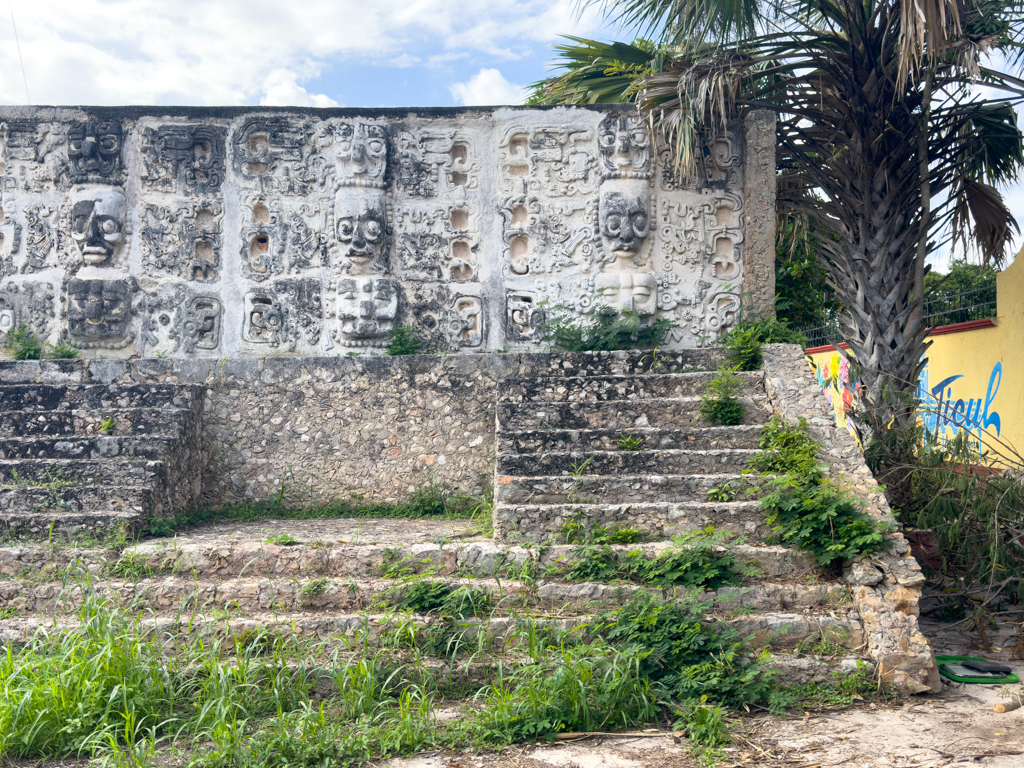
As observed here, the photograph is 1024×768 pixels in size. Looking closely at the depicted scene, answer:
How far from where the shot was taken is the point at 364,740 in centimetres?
312

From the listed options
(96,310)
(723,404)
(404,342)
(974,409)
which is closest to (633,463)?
(723,404)

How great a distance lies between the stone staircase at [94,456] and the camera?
15.7 ft

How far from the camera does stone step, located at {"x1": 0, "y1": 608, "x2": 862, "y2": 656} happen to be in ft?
12.4

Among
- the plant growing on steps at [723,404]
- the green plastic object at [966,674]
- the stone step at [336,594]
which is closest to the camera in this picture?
the green plastic object at [966,674]

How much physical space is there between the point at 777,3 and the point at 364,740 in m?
5.91

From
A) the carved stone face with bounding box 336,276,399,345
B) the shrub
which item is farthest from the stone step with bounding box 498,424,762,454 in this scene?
the carved stone face with bounding box 336,276,399,345

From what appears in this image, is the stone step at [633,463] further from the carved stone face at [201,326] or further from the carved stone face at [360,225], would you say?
the carved stone face at [201,326]

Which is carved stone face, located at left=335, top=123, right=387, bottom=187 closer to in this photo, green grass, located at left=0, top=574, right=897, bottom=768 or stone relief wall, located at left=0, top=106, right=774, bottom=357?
stone relief wall, located at left=0, top=106, right=774, bottom=357

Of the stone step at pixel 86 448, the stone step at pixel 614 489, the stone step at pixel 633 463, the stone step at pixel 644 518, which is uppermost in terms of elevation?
the stone step at pixel 86 448

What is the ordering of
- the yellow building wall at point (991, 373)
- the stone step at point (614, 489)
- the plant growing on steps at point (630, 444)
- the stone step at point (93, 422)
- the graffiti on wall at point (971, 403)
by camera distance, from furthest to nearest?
the graffiti on wall at point (971, 403) < the yellow building wall at point (991, 373) < the stone step at point (93, 422) < the plant growing on steps at point (630, 444) < the stone step at point (614, 489)

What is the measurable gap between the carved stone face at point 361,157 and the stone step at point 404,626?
3803 millimetres

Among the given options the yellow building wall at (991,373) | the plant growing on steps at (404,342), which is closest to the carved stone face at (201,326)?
the plant growing on steps at (404,342)

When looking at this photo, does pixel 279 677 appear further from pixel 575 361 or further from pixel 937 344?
pixel 937 344

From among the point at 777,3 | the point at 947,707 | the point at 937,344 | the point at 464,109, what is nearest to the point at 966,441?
Result: the point at 947,707
